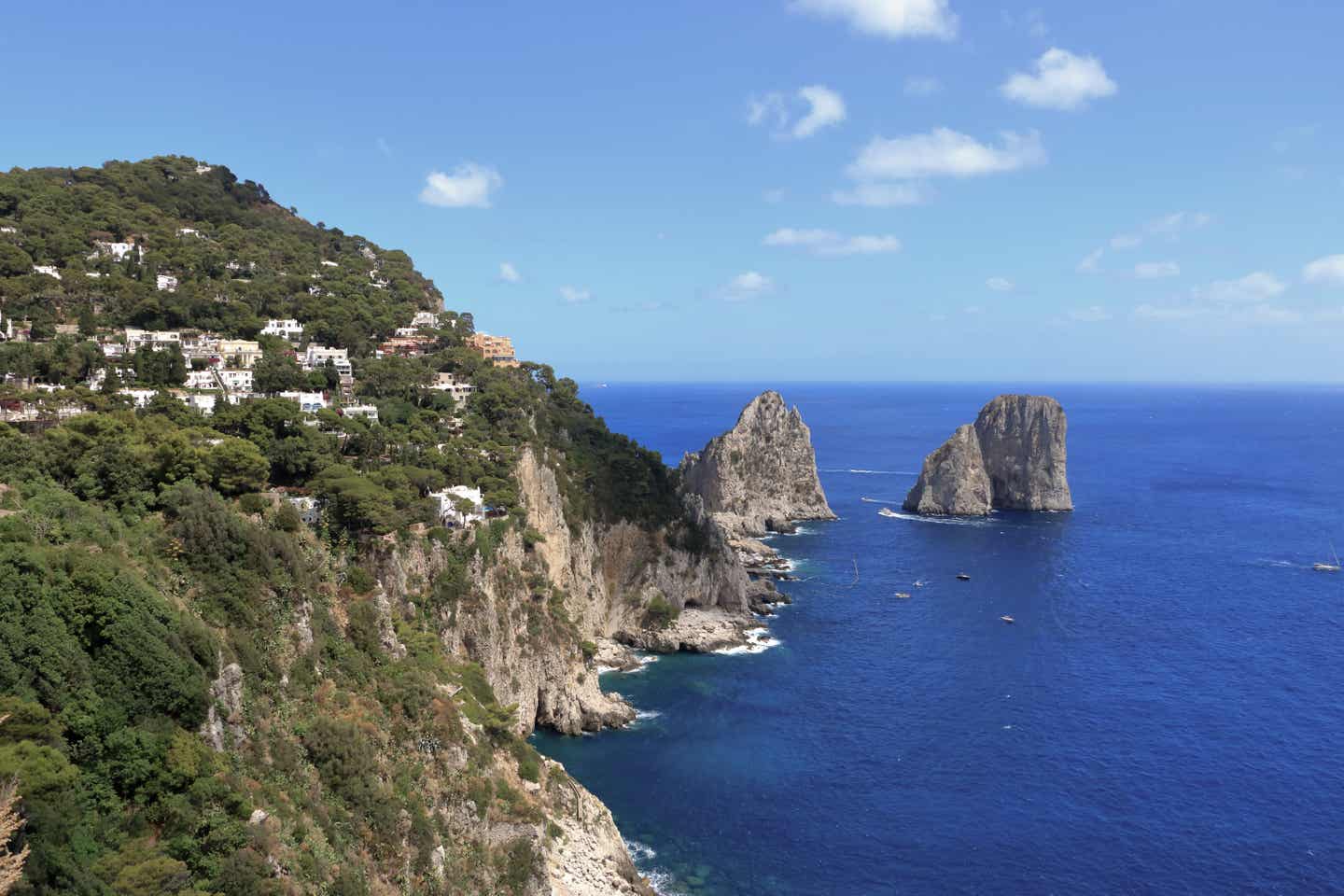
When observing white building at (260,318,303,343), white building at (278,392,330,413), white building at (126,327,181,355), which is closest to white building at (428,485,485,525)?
white building at (278,392,330,413)

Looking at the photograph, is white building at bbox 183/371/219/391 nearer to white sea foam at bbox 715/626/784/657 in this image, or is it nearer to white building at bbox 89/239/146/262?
white building at bbox 89/239/146/262

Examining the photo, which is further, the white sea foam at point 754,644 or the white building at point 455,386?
the white building at point 455,386

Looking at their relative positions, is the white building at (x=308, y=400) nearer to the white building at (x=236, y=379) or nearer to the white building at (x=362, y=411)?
the white building at (x=362, y=411)

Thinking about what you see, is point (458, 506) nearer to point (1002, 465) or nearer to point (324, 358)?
point (324, 358)

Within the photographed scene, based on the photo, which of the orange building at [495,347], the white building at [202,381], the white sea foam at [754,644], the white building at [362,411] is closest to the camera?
the white building at [202,381]

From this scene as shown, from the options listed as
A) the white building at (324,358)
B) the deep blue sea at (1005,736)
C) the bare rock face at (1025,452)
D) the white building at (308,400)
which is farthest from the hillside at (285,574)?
the bare rock face at (1025,452)

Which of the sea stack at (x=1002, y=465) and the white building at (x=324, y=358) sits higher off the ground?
the white building at (x=324, y=358)

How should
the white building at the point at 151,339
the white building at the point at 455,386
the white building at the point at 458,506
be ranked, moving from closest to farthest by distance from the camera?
1. the white building at the point at 458,506
2. the white building at the point at 151,339
3. the white building at the point at 455,386

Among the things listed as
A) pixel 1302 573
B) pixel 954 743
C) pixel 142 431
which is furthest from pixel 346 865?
pixel 1302 573
